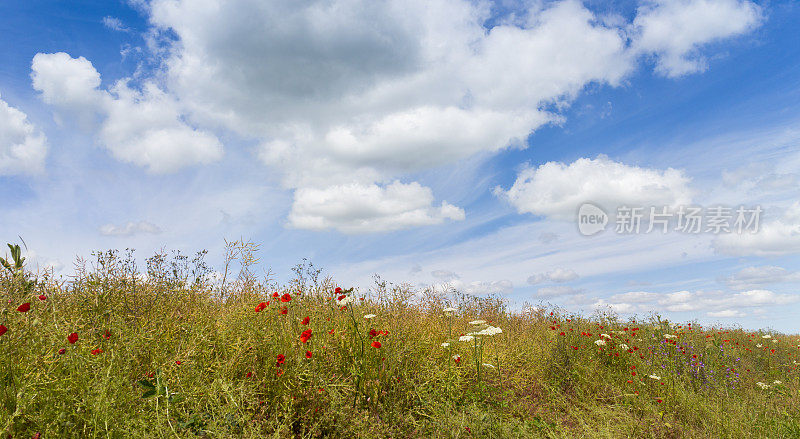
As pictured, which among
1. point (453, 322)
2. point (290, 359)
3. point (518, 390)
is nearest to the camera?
point (290, 359)

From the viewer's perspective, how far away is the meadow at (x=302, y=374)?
289 cm

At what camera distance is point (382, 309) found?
6.12 meters

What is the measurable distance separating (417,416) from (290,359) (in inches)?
59.1

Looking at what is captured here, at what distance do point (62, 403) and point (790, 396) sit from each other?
8.92 metres

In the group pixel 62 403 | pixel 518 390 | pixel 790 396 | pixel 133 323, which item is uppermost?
pixel 133 323

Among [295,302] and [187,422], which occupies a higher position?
[295,302]

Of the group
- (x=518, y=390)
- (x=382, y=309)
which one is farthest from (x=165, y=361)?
(x=518, y=390)

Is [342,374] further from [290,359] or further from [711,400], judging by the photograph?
[711,400]

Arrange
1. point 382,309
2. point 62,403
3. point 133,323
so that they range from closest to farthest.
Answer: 1. point 62,403
2. point 133,323
3. point 382,309

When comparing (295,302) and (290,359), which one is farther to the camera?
(295,302)

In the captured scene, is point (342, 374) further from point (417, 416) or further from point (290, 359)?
point (417, 416)

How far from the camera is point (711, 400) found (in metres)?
5.77

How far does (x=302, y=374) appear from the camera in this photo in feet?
12.1

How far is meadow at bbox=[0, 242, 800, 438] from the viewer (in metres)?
2.89
